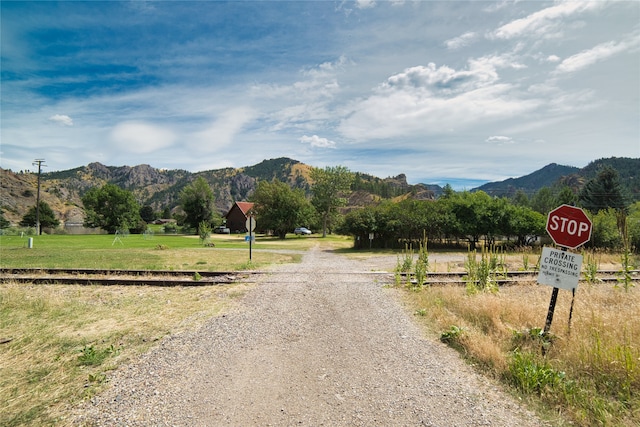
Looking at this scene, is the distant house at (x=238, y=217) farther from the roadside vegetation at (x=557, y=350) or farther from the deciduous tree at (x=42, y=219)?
the roadside vegetation at (x=557, y=350)

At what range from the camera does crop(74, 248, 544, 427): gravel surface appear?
13.0ft

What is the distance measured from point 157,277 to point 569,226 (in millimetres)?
14133

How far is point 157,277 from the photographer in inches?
536

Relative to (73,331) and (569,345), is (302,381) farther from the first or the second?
(73,331)

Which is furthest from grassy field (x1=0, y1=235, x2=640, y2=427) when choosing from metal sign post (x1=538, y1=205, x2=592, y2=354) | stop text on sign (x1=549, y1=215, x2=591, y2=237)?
stop text on sign (x1=549, y1=215, x2=591, y2=237)

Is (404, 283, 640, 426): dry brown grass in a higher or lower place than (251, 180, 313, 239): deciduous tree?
lower

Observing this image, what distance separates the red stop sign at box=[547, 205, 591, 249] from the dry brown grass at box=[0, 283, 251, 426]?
793 cm

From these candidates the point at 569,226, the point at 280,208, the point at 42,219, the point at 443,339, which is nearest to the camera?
the point at 569,226

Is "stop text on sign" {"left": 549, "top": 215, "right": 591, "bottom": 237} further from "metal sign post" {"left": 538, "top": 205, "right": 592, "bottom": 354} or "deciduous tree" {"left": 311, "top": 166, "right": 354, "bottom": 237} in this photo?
"deciduous tree" {"left": 311, "top": 166, "right": 354, "bottom": 237}

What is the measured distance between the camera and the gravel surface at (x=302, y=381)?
13.0 feet

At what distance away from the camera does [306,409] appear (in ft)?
13.5

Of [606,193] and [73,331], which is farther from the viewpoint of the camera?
[606,193]

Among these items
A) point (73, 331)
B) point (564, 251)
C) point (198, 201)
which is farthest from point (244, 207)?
point (564, 251)

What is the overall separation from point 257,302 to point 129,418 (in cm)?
589
